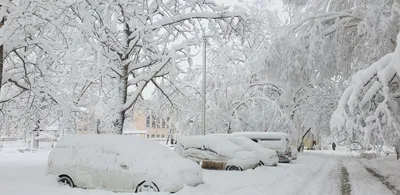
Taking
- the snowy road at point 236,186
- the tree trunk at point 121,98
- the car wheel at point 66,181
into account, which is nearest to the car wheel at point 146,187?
the snowy road at point 236,186

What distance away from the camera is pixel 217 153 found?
60.8ft

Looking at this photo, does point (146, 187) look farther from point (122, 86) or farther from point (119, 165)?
point (122, 86)

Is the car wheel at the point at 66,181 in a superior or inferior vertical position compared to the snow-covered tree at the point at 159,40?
inferior

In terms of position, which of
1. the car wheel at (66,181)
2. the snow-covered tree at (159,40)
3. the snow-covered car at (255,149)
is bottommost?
the car wheel at (66,181)

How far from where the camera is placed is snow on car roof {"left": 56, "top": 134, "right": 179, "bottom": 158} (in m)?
11.5

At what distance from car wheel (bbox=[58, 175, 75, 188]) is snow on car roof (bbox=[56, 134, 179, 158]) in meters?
0.93

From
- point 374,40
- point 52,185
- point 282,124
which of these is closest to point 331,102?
point 282,124

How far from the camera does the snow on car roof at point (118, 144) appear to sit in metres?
11.5

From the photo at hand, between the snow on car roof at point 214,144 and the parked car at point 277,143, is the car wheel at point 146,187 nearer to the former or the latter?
the snow on car roof at point 214,144

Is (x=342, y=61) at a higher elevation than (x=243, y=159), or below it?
higher

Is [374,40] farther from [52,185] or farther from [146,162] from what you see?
[52,185]

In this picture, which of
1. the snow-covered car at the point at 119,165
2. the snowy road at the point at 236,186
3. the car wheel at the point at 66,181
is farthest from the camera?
the car wheel at the point at 66,181

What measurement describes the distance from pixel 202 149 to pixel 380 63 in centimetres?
1055

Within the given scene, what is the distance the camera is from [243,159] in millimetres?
18109
